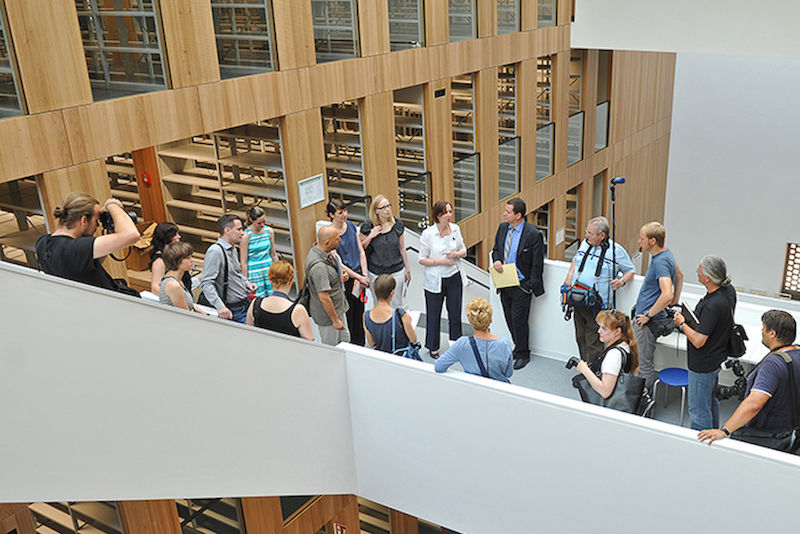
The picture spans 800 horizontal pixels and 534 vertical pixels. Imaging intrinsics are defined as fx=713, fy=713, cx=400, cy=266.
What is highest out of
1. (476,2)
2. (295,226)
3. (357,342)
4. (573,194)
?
(476,2)

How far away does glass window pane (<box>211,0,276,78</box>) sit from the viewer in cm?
669

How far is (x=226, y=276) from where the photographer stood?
5141 millimetres

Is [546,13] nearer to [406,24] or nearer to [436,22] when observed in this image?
[436,22]

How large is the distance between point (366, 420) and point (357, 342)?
111cm

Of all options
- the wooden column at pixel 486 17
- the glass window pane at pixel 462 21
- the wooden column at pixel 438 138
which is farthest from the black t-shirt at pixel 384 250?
the wooden column at pixel 486 17

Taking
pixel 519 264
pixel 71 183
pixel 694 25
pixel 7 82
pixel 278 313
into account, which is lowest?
pixel 519 264

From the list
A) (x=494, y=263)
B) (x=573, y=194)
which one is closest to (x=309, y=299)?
(x=494, y=263)

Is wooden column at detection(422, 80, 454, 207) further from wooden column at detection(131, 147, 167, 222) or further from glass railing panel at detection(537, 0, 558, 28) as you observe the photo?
wooden column at detection(131, 147, 167, 222)

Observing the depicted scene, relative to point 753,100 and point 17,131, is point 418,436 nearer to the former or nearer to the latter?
point 17,131

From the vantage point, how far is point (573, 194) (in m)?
13.6

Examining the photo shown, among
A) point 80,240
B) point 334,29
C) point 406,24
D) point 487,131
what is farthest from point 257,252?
point 487,131

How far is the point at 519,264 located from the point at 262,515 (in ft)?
13.2

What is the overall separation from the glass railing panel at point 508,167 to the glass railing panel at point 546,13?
189 centimetres

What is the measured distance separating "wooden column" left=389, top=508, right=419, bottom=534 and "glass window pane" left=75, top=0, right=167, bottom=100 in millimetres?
7640
